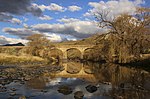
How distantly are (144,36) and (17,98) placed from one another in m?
37.8

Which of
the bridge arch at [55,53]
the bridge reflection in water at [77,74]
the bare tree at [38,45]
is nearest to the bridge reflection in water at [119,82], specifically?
the bridge reflection in water at [77,74]

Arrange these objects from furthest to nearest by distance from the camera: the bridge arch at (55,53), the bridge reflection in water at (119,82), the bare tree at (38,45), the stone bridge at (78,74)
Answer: the bridge arch at (55,53), the bare tree at (38,45), the stone bridge at (78,74), the bridge reflection in water at (119,82)

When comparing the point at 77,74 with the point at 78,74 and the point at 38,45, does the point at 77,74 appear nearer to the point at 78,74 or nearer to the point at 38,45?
the point at 78,74

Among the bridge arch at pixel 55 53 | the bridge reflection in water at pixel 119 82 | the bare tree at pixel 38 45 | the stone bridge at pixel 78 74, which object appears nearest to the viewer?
the bridge reflection in water at pixel 119 82

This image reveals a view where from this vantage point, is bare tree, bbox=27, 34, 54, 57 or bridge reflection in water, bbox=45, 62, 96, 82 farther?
bare tree, bbox=27, 34, 54, 57

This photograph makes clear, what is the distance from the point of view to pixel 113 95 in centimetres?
1819

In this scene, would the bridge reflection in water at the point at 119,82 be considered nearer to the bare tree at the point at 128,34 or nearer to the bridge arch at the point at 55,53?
the bare tree at the point at 128,34

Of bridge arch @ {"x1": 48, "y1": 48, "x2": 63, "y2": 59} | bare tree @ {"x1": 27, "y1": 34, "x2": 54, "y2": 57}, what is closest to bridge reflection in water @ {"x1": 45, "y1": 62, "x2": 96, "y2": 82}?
bare tree @ {"x1": 27, "y1": 34, "x2": 54, "y2": 57}

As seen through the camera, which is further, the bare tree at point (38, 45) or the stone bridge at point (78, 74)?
the bare tree at point (38, 45)

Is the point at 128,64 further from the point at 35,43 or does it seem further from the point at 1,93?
the point at 35,43

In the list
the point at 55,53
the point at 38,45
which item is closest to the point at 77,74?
the point at 38,45

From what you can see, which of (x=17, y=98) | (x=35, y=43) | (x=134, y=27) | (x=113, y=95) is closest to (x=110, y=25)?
(x=134, y=27)

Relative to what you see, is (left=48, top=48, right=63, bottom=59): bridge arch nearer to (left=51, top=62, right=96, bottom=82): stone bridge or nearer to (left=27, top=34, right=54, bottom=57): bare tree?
(left=27, top=34, right=54, bottom=57): bare tree

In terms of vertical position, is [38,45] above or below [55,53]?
above
